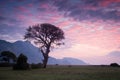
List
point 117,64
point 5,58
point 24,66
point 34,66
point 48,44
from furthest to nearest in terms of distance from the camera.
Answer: point 5,58 < point 117,64 < point 48,44 < point 34,66 < point 24,66

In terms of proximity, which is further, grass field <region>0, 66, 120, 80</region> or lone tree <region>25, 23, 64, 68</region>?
lone tree <region>25, 23, 64, 68</region>

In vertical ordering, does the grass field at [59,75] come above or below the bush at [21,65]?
below

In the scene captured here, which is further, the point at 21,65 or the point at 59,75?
the point at 21,65

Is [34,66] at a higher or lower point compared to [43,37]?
lower

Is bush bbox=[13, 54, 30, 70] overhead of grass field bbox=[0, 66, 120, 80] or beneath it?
overhead

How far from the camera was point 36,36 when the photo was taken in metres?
67.3

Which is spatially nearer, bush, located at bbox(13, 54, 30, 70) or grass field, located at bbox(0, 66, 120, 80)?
grass field, located at bbox(0, 66, 120, 80)

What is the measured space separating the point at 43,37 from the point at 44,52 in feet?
17.9

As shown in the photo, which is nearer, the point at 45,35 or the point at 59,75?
the point at 59,75

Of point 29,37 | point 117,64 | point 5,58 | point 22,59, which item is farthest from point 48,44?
point 5,58

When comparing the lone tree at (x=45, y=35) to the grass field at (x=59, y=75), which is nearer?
the grass field at (x=59, y=75)

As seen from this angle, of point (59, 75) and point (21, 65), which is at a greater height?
point (21, 65)

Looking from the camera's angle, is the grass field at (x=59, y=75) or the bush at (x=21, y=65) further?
the bush at (x=21, y=65)

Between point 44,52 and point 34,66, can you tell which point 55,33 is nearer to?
point 44,52
